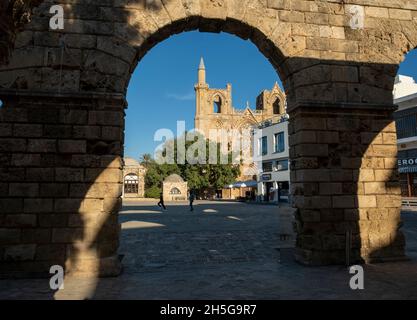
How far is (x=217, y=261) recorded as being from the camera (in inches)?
263

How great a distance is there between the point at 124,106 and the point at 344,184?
4727 mm

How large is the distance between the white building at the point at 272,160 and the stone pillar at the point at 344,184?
22.9 meters

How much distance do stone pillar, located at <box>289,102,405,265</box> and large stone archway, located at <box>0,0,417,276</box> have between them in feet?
0.07

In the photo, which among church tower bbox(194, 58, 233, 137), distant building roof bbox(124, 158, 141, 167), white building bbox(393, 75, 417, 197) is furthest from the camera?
church tower bbox(194, 58, 233, 137)

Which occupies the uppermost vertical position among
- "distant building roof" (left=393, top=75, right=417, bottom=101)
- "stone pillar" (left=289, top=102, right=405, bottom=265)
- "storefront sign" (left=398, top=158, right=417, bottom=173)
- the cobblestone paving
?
"distant building roof" (left=393, top=75, right=417, bottom=101)

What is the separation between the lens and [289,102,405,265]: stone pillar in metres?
6.32

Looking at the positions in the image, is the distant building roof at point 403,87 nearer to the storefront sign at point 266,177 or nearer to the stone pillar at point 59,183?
the storefront sign at point 266,177

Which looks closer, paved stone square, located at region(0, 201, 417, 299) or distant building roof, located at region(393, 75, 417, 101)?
paved stone square, located at region(0, 201, 417, 299)

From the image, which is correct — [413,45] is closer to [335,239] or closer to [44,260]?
[335,239]

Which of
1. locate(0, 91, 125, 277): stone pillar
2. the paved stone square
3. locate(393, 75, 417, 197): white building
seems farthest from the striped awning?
locate(0, 91, 125, 277): stone pillar

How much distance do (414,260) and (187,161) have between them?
41.1 metres

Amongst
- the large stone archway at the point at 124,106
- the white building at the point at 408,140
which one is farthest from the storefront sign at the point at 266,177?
the large stone archway at the point at 124,106

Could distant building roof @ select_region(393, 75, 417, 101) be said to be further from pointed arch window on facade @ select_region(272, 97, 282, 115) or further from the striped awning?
pointed arch window on facade @ select_region(272, 97, 282, 115)

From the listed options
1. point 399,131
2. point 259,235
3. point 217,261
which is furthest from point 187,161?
point 217,261
